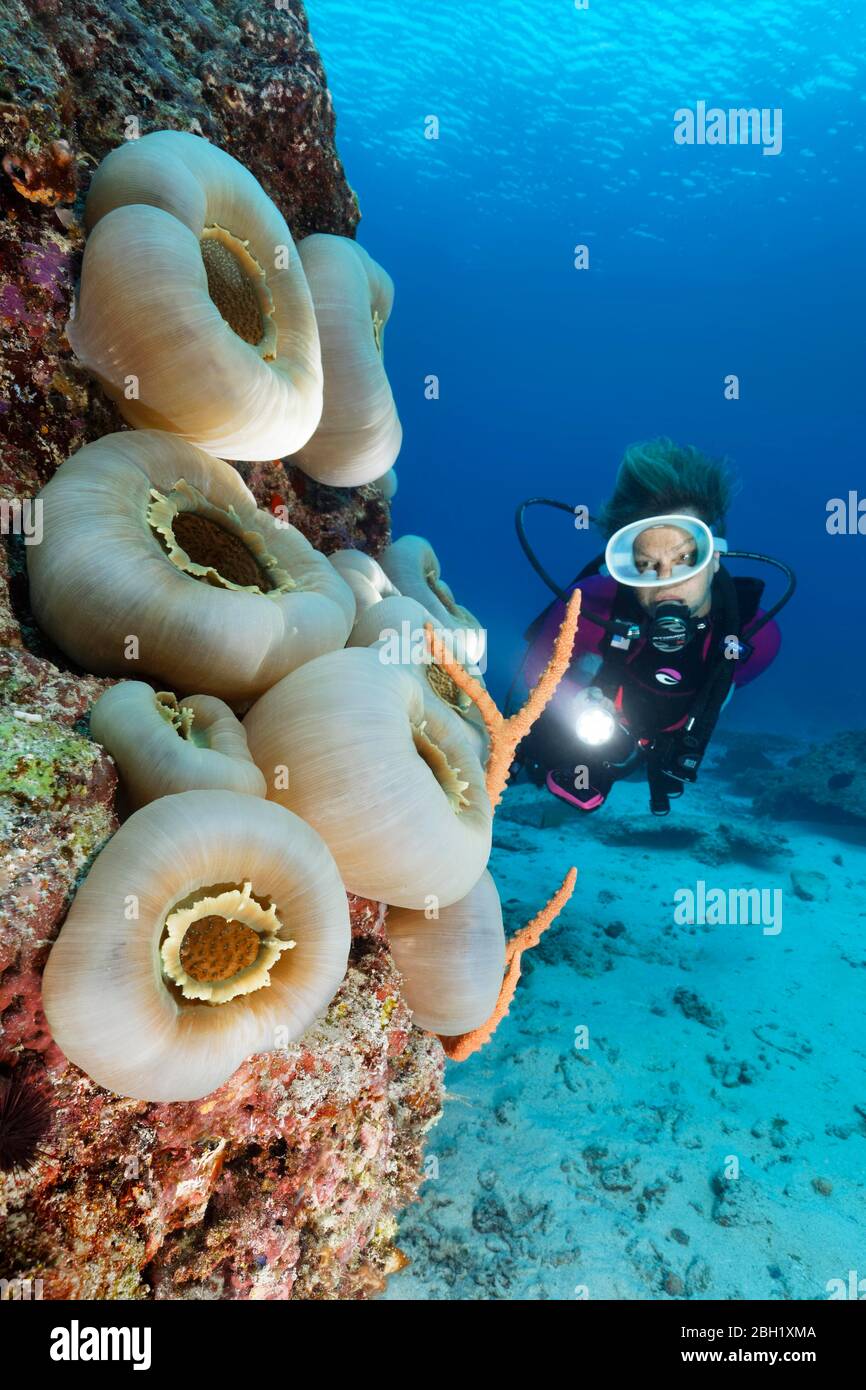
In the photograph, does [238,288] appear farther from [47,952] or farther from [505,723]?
[47,952]

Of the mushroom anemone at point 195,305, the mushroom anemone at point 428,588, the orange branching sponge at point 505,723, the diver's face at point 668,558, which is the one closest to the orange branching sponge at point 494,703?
the orange branching sponge at point 505,723

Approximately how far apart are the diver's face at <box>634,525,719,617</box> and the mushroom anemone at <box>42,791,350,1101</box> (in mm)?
4291

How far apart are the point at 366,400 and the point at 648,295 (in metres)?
62.5

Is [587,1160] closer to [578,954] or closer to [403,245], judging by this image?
[578,954]

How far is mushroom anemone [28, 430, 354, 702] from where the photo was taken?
1808 millimetres

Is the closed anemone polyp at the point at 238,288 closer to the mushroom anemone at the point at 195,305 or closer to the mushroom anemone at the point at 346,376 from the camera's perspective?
the mushroom anemone at the point at 195,305

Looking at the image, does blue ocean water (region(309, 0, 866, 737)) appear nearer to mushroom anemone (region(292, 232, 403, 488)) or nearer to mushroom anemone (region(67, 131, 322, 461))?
mushroom anemone (region(292, 232, 403, 488))

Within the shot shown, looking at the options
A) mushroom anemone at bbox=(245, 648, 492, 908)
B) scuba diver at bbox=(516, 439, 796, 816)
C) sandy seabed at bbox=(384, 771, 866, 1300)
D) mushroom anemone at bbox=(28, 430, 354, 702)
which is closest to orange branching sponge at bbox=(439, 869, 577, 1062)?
sandy seabed at bbox=(384, 771, 866, 1300)

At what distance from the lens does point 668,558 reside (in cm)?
516

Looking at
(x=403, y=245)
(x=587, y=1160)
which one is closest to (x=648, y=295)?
(x=403, y=245)

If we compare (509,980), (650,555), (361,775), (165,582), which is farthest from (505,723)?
(650,555)
